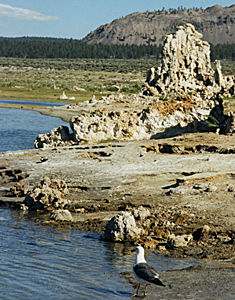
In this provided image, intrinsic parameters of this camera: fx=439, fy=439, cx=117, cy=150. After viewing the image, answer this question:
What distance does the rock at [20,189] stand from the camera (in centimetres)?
1549

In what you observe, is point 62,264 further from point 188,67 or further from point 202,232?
point 188,67

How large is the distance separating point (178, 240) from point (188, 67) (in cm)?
2283

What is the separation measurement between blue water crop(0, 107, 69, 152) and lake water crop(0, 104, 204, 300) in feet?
48.2

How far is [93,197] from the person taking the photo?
14.5 meters

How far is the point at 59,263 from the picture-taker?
379 inches

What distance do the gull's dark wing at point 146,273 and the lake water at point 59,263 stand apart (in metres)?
0.54

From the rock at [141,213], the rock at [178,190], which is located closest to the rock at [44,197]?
the rock at [141,213]

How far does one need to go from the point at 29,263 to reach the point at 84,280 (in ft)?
5.51

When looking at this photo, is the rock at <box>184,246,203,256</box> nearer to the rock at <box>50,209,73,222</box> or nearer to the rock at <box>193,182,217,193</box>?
the rock at <box>193,182,217,193</box>

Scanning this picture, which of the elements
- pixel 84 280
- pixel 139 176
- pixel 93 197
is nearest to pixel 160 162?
pixel 139 176

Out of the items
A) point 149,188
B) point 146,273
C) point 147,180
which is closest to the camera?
point 146,273

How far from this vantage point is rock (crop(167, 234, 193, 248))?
10.2 meters

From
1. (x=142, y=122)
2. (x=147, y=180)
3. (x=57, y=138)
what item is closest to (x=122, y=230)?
(x=147, y=180)

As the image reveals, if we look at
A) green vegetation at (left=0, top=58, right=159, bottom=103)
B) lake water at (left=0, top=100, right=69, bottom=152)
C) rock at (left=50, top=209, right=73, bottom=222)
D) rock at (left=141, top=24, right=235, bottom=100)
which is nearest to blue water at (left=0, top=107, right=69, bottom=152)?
lake water at (left=0, top=100, right=69, bottom=152)
